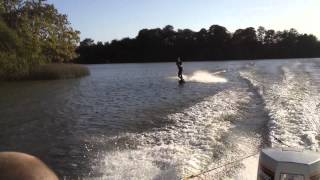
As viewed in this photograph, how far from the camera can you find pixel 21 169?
1455 millimetres

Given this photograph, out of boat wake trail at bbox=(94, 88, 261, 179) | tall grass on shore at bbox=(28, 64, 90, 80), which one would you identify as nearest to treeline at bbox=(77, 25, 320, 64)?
tall grass on shore at bbox=(28, 64, 90, 80)

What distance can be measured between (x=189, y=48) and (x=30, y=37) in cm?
6890

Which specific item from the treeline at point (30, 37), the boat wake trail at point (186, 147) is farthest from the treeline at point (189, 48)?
the boat wake trail at point (186, 147)

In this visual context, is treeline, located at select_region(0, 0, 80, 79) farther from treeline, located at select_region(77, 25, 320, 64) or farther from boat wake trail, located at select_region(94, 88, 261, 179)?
treeline, located at select_region(77, 25, 320, 64)

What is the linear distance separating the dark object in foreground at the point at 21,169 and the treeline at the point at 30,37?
25961 mm

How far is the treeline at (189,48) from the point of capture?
97.1 metres

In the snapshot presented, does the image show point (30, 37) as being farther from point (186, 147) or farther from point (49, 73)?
point (186, 147)

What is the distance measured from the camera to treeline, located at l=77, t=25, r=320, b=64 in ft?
319

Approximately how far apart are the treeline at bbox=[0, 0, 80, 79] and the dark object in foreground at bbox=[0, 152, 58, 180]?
25961 millimetres

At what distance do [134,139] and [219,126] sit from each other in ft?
7.00

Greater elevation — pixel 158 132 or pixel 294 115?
pixel 294 115

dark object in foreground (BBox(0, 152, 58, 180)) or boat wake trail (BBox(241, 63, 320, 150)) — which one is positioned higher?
dark object in foreground (BBox(0, 152, 58, 180))

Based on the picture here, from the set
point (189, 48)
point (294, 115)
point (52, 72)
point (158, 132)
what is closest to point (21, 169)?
point (158, 132)

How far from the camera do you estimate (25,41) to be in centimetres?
3056
